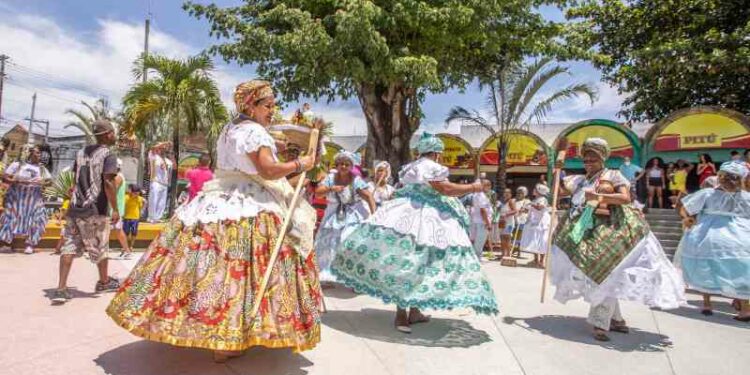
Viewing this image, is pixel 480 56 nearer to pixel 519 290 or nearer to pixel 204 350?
pixel 519 290

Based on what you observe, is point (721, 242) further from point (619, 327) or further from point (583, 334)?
point (583, 334)

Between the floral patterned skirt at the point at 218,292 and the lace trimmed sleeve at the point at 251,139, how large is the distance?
1.31ft

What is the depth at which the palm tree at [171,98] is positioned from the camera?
14875 millimetres

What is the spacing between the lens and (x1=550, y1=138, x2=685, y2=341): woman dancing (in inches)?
164

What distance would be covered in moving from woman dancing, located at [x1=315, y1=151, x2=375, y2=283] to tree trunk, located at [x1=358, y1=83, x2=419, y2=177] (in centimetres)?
769

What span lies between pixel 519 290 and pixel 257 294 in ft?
15.1

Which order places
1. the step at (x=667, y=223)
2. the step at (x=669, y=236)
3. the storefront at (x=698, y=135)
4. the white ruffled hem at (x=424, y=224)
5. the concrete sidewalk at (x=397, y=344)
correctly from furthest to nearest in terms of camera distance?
the storefront at (x=698, y=135) < the step at (x=667, y=223) < the step at (x=669, y=236) < the white ruffled hem at (x=424, y=224) < the concrete sidewalk at (x=397, y=344)

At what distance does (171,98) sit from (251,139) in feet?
43.8

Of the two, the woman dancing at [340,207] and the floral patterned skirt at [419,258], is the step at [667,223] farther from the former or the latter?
the floral patterned skirt at [419,258]

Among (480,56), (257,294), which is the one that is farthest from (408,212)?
(480,56)

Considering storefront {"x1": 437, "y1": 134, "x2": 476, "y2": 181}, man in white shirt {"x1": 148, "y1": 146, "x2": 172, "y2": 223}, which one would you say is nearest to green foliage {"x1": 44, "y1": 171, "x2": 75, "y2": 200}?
man in white shirt {"x1": 148, "y1": 146, "x2": 172, "y2": 223}

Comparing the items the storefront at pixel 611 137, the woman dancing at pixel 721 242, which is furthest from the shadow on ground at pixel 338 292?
the storefront at pixel 611 137

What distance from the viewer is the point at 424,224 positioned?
406 cm

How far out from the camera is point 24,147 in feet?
26.0
